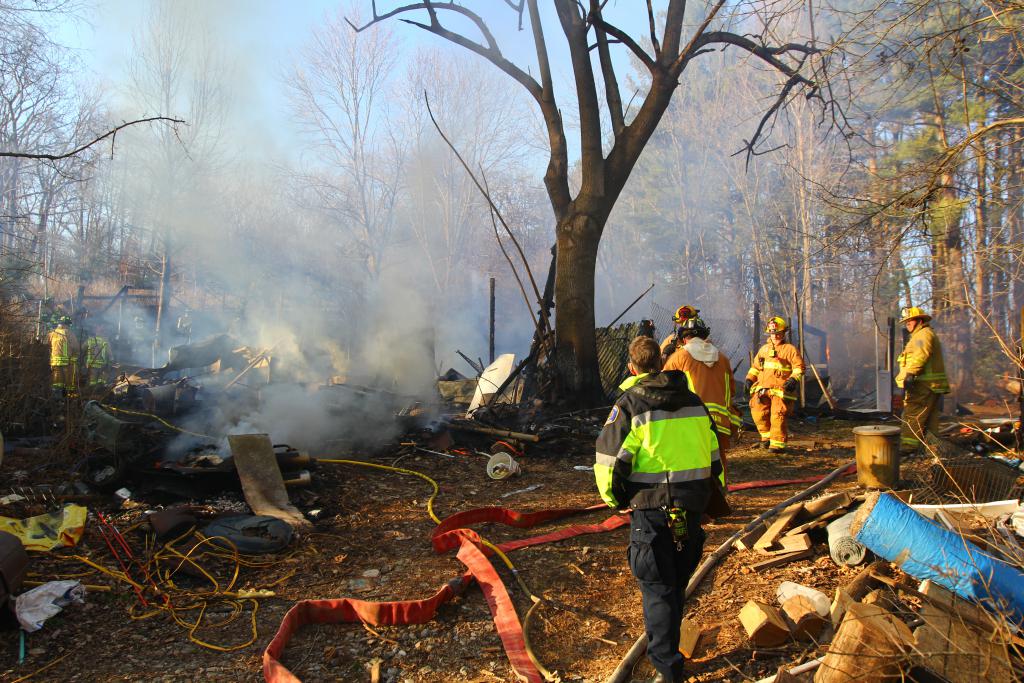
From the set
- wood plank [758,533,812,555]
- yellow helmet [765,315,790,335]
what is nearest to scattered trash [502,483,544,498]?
wood plank [758,533,812,555]

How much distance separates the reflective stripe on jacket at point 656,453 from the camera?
3133mm

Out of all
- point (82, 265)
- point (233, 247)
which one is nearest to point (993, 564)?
point (233, 247)

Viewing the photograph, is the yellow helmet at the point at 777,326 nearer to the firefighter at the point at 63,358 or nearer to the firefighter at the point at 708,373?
the firefighter at the point at 708,373

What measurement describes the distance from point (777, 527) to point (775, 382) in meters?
3.63

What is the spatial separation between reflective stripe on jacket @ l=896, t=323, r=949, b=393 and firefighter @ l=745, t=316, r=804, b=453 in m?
1.10

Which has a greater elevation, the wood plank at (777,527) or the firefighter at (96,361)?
the firefighter at (96,361)

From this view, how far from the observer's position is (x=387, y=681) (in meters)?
3.37

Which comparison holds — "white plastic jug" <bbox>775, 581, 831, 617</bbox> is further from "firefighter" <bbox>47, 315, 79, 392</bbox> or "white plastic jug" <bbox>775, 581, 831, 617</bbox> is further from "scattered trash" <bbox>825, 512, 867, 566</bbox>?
"firefighter" <bbox>47, 315, 79, 392</bbox>

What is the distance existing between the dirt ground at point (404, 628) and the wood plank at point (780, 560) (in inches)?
1.9

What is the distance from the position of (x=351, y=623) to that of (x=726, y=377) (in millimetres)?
3462

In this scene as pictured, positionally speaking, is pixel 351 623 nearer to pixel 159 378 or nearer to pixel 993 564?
pixel 993 564

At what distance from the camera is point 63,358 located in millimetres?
8984

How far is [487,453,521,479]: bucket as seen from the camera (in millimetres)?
7277

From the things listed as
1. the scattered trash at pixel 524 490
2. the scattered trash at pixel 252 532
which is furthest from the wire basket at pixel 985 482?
the scattered trash at pixel 252 532
